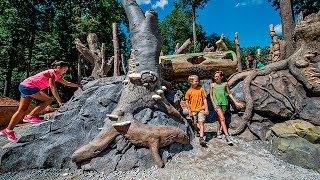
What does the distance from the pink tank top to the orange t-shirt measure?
9.04 feet

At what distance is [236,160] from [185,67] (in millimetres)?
3070

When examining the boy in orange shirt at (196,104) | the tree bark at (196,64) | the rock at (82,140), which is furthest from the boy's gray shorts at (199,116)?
the tree bark at (196,64)

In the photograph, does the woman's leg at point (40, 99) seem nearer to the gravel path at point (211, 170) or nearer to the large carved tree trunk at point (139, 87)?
the gravel path at point (211, 170)

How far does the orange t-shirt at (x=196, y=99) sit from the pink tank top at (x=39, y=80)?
9.04 feet

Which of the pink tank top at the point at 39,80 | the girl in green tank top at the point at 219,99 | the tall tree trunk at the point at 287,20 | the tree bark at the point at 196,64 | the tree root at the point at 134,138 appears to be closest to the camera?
the tree root at the point at 134,138

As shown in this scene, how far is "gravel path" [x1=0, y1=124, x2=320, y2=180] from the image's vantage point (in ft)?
12.4

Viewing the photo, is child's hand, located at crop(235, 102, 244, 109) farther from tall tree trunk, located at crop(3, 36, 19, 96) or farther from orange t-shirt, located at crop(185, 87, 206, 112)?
tall tree trunk, located at crop(3, 36, 19, 96)

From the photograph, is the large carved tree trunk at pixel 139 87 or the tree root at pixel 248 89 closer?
the large carved tree trunk at pixel 139 87

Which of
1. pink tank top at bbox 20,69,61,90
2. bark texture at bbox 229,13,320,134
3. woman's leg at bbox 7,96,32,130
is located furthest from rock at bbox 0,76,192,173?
bark texture at bbox 229,13,320,134

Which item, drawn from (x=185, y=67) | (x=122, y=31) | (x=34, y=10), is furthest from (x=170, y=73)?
(x=122, y=31)

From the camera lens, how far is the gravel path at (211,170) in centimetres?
378

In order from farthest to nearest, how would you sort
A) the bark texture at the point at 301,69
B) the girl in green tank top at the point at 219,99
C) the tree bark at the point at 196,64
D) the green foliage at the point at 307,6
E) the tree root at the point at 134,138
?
the green foliage at the point at 307,6
the tree bark at the point at 196,64
the bark texture at the point at 301,69
the girl in green tank top at the point at 219,99
the tree root at the point at 134,138

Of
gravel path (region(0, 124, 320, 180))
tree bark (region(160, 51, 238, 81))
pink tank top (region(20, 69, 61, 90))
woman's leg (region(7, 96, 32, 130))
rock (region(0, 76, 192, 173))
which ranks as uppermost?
tree bark (region(160, 51, 238, 81))

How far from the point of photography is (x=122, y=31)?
27.0m
